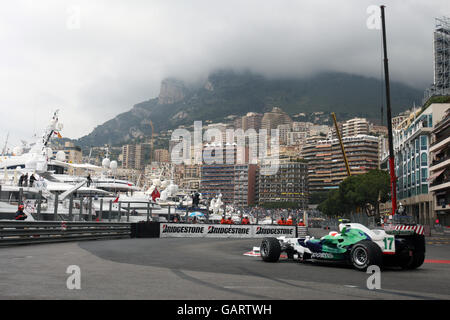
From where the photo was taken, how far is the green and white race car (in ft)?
32.7

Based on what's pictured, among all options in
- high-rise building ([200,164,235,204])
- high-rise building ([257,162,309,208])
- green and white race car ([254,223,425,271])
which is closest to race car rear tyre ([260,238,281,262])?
green and white race car ([254,223,425,271])

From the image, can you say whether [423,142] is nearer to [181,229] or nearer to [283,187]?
[181,229]

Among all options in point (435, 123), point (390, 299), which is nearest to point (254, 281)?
point (390, 299)

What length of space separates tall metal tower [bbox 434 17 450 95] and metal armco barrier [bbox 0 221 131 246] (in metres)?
87.1

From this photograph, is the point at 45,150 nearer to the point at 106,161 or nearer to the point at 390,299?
the point at 106,161

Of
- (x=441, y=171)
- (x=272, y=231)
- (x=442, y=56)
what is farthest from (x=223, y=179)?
(x=272, y=231)

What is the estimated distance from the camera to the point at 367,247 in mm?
9859

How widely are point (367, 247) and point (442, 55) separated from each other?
328 feet

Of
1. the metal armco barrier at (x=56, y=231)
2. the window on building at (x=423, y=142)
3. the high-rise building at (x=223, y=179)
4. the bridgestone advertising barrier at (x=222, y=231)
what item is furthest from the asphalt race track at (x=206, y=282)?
the high-rise building at (x=223, y=179)

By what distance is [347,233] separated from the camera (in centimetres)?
1066

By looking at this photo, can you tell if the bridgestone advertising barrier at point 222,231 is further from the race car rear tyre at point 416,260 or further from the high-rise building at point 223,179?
the high-rise building at point 223,179

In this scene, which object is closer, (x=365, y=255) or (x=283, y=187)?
(x=365, y=255)

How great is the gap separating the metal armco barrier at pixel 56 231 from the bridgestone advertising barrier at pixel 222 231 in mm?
2990
